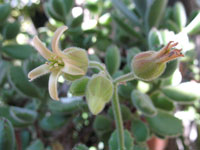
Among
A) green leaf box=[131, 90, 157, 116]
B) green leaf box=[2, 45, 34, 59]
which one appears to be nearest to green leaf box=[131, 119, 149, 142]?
green leaf box=[131, 90, 157, 116]

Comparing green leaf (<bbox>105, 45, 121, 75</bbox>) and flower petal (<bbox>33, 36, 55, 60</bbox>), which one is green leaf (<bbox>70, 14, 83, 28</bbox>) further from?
flower petal (<bbox>33, 36, 55, 60</bbox>)

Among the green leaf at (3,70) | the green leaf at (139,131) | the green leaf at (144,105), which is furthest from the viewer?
the green leaf at (3,70)

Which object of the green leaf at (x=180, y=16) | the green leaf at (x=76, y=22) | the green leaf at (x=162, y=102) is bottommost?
the green leaf at (x=162, y=102)

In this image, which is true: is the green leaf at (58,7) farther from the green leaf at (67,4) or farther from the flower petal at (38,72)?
the flower petal at (38,72)

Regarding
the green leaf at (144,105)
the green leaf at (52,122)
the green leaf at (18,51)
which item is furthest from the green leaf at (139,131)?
the green leaf at (18,51)

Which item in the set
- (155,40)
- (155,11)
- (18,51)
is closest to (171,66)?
(155,40)

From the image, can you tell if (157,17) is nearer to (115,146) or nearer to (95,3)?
(95,3)
